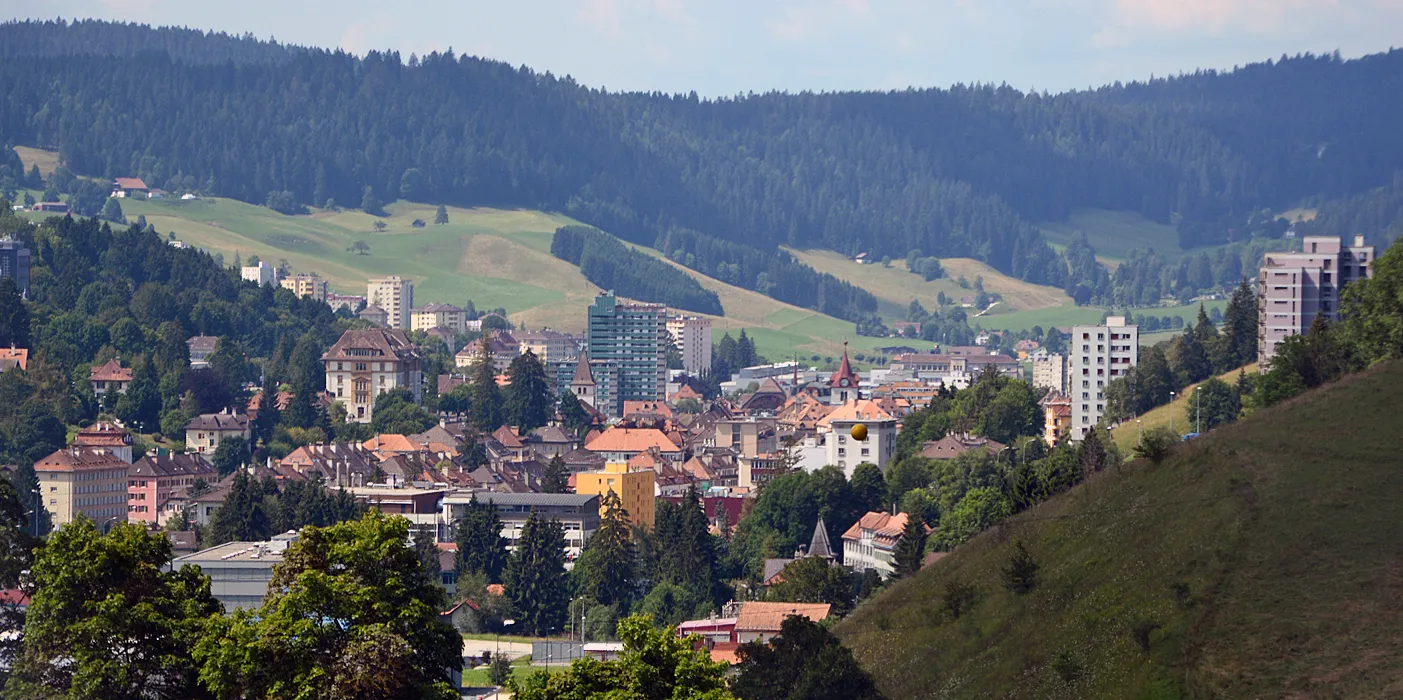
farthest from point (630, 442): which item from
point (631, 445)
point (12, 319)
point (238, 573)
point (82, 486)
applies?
point (238, 573)

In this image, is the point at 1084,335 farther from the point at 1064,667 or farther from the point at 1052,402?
the point at 1064,667

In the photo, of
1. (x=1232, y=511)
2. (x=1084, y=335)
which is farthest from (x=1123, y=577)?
(x=1084, y=335)

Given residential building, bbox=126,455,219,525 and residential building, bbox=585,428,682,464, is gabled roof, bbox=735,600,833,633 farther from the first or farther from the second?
residential building, bbox=585,428,682,464

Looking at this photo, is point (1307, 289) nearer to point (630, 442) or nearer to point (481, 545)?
point (481, 545)

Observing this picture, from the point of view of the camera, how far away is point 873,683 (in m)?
53.4

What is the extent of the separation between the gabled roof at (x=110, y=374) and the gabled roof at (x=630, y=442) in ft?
97.2

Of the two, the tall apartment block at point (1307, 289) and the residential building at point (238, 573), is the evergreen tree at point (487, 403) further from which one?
the residential building at point (238, 573)

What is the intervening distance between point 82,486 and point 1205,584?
7667cm

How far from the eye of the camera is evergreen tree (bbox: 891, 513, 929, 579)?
7864 centimetres

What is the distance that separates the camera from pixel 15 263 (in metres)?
165

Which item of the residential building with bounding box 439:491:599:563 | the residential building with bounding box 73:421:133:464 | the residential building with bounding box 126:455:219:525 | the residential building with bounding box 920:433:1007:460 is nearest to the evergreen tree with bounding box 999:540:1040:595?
the residential building with bounding box 920:433:1007:460

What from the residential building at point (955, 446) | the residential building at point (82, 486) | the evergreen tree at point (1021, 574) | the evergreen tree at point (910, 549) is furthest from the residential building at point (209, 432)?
the evergreen tree at point (1021, 574)

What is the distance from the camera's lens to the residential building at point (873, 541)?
90.4m

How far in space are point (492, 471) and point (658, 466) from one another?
10.7 m
